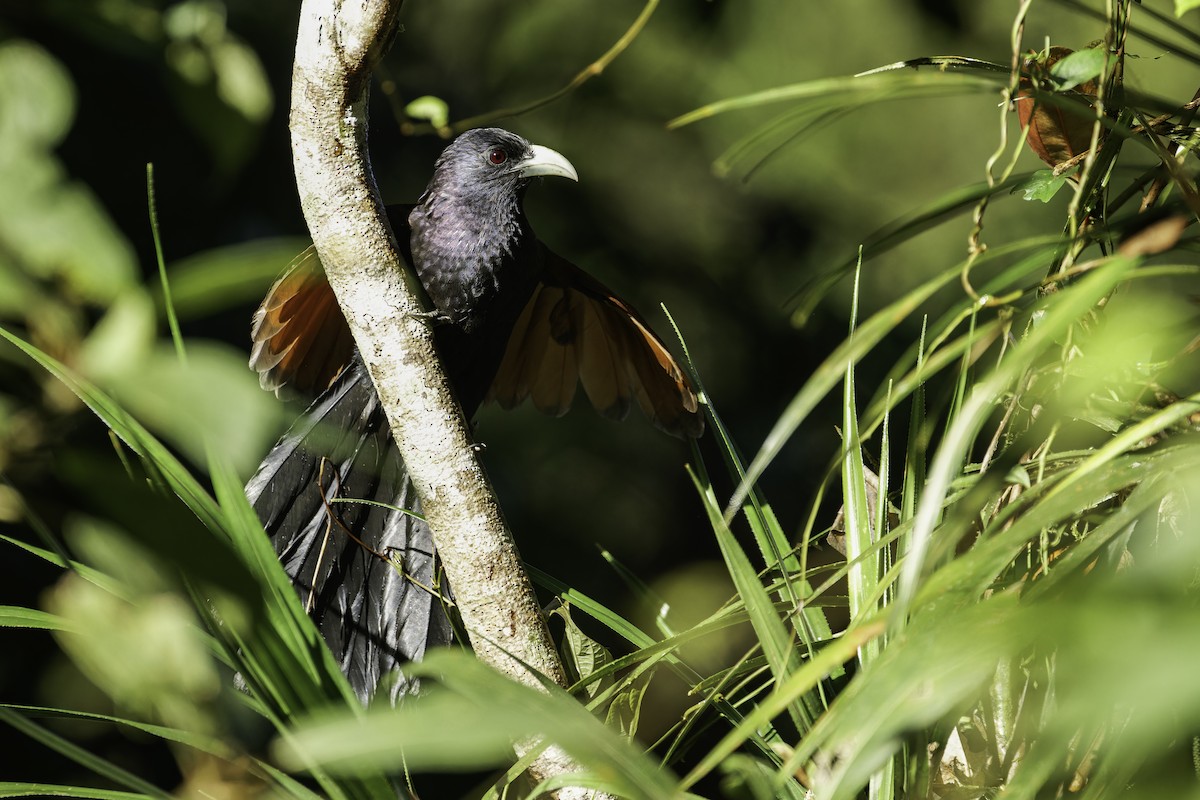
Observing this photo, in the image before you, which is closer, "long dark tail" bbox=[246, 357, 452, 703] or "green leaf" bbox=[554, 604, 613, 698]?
"green leaf" bbox=[554, 604, 613, 698]

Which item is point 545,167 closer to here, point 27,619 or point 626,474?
point 626,474

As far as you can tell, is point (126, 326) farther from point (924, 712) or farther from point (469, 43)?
point (469, 43)

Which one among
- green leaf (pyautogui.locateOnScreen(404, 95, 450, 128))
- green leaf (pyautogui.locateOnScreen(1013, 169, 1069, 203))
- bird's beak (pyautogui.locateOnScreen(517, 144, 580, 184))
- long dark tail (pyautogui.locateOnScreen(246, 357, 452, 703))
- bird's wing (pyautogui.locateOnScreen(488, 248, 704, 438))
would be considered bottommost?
A: long dark tail (pyautogui.locateOnScreen(246, 357, 452, 703))

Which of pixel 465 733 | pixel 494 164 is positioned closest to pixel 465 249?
pixel 494 164

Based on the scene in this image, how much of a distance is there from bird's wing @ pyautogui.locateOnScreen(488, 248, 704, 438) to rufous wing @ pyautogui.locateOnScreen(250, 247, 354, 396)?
1.12 ft

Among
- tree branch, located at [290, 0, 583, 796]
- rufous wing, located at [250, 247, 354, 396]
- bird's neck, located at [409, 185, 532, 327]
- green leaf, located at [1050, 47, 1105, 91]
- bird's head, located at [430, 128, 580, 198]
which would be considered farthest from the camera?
bird's head, located at [430, 128, 580, 198]

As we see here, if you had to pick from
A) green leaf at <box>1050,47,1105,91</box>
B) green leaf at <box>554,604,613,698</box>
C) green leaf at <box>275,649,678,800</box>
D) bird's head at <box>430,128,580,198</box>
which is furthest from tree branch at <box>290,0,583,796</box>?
bird's head at <box>430,128,580,198</box>

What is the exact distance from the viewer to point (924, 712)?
1.39 ft

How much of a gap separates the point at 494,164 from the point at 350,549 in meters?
0.79

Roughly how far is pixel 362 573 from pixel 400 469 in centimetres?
21

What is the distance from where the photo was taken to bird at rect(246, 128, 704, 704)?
4.99ft

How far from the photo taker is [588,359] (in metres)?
1.77

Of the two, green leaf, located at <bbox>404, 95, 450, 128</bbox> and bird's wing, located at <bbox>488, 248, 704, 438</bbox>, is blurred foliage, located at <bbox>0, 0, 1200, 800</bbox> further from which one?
bird's wing, located at <bbox>488, 248, 704, 438</bbox>

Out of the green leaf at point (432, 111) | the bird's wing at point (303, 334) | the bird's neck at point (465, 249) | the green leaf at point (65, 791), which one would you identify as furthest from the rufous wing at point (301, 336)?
the green leaf at point (65, 791)
